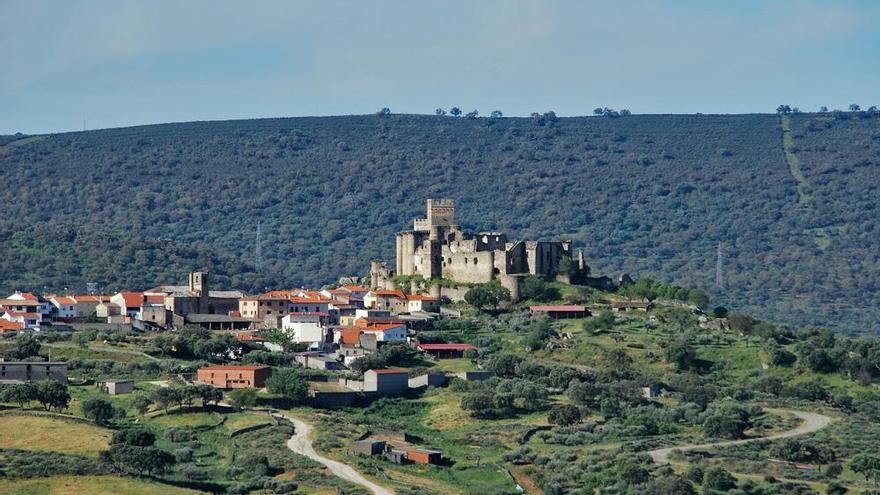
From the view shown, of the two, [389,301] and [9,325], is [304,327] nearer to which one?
[389,301]

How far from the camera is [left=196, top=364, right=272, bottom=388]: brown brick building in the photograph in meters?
107

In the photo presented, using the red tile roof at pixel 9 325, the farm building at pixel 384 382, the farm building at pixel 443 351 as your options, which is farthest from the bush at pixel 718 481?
the red tile roof at pixel 9 325

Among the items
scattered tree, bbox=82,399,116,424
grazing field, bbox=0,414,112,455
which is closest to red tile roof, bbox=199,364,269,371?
scattered tree, bbox=82,399,116,424

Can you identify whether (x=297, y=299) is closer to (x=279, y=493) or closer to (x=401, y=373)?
(x=401, y=373)

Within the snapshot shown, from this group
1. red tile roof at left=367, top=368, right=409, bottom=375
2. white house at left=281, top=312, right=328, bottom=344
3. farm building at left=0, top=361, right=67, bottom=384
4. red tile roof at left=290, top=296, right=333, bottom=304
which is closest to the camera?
farm building at left=0, top=361, right=67, bottom=384

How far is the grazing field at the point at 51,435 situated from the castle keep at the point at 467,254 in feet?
156

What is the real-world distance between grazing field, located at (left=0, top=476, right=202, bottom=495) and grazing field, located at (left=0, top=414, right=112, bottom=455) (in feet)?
15.0

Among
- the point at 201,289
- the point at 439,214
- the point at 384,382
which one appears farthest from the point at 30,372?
the point at 439,214

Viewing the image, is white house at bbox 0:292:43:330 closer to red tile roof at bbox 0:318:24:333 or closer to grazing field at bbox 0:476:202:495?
red tile roof at bbox 0:318:24:333

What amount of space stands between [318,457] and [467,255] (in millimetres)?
47062

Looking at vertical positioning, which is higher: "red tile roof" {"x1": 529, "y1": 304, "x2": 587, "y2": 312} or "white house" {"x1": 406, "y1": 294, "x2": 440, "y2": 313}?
"white house" {"x1": 406, "y1": 294, "x2": 440, "y2": 313}

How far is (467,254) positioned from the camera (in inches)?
5408

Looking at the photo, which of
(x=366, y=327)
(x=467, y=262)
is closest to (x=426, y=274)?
(x=467, y=262)

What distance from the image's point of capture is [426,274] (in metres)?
140
